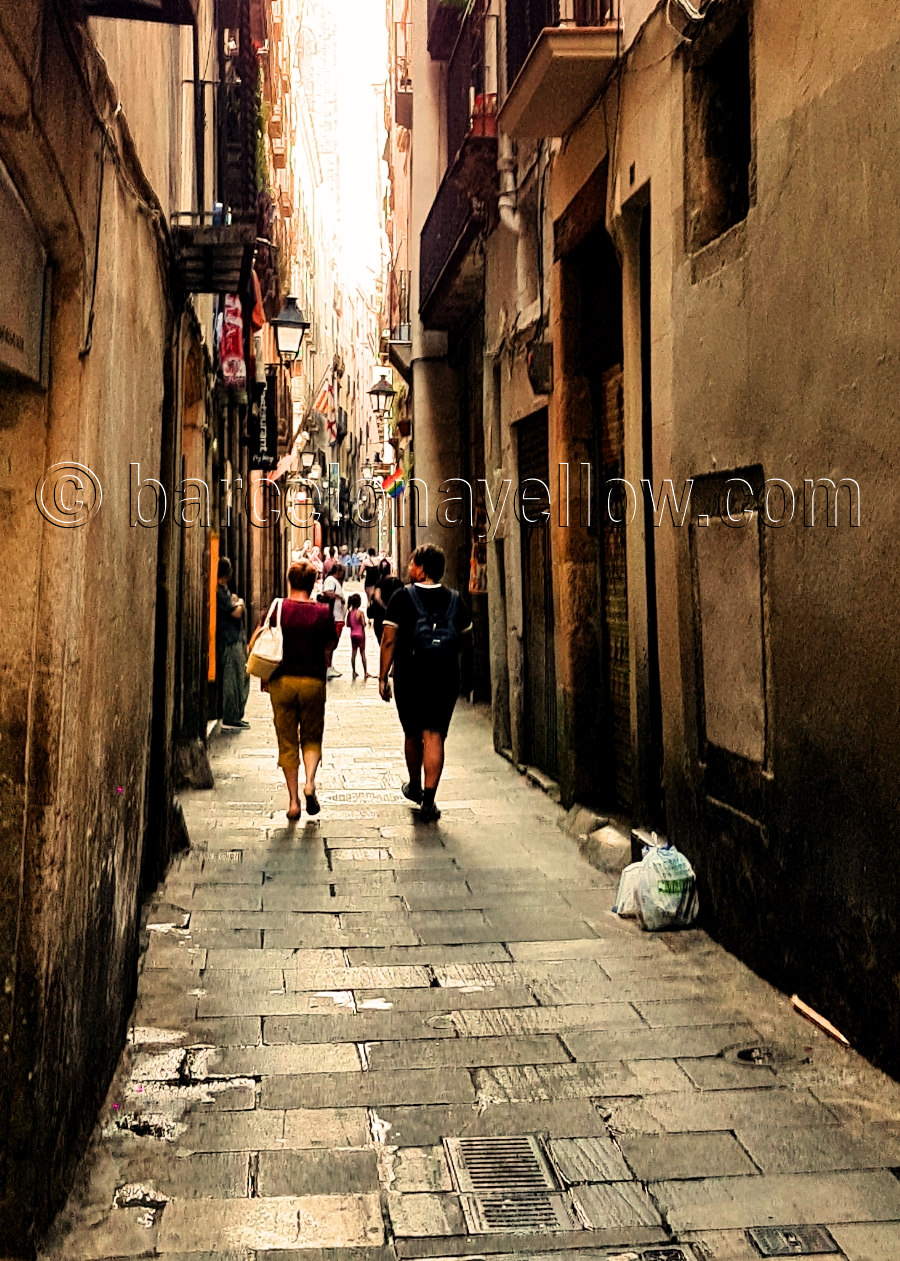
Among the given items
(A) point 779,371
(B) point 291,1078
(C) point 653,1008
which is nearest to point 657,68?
(A) point 779,371

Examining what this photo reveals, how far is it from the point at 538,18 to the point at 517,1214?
8.99 m

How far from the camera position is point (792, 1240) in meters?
3.18

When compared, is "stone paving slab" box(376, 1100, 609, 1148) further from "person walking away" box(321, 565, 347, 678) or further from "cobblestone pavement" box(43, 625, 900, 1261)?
"person walking away" box(321, 565, 347, 678)

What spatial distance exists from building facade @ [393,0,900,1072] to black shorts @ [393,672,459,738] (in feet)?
3.09

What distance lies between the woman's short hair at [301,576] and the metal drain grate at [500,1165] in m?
5.35

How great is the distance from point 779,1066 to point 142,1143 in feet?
7.35

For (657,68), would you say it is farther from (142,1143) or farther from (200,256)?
(142,1143)

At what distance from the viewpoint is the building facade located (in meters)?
4.32

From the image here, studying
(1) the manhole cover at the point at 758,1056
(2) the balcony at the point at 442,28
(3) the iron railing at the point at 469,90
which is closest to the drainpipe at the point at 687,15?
(1) the manhole cover at the point at 758,1056

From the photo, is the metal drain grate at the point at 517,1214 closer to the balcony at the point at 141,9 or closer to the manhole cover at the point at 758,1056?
the manhole cover at the point at 758,1056

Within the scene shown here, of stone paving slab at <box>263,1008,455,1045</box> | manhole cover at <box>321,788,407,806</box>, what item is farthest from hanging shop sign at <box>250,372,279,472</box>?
stone paving slab at <box>263,1008,455,1045</box>

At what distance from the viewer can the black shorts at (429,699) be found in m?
8.69

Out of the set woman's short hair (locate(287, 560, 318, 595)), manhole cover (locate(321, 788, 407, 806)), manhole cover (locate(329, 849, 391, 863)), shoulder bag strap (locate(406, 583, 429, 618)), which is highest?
woman's short hair (locate(287, 560, 318, 595))

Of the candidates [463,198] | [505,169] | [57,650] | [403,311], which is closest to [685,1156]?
[57,650]
